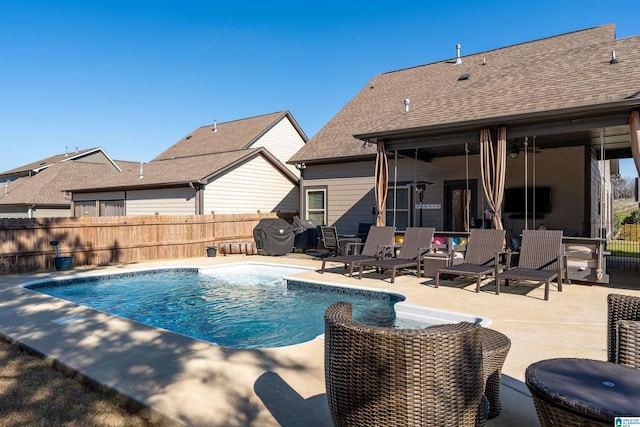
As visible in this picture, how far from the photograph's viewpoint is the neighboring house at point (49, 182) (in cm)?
2297

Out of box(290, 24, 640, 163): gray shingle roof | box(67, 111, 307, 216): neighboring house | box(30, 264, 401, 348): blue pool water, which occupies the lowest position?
box(30, 264, 401, 348): blue pool water

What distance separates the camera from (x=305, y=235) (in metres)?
14.1

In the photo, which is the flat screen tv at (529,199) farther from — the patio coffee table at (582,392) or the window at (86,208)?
the window at (86,208)

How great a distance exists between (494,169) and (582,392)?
7.50 metres

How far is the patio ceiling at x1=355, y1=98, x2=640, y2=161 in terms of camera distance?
735 cm

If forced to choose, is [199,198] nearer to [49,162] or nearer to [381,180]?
[381,180]

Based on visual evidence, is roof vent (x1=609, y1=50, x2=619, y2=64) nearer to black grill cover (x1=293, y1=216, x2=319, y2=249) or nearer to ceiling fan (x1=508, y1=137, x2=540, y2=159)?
ceiling fan (x1=508, y1=137, x2=540, y2=159)

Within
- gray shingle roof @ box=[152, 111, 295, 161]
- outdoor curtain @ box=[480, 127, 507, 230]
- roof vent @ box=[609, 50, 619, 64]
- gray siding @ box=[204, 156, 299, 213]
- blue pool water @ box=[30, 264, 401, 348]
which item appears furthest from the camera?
gray shingle roof @ box=[152, 111, 295, 161]

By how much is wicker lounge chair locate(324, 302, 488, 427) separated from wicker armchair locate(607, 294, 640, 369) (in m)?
0.96

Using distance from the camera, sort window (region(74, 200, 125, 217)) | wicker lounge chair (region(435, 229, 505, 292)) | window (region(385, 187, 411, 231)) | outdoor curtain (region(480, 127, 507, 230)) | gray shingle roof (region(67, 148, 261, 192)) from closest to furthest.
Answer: wicker lounge chair (region(435, 229, 505, 292)) → outdoor curtain (region(480, 127, 507, 230)) → window (region(385, 187, 411, 231)) → gray shingle roof (region(67, 148, 261, 192)) → window (region(74, 200, 125, 217))

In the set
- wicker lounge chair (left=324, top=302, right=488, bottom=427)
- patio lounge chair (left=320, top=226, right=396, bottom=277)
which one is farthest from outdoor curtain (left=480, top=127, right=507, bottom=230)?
wicker lounge chair (left=324, top=302, right=488, bottom=427)

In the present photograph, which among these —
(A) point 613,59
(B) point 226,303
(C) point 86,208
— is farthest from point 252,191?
(A) point 613,59

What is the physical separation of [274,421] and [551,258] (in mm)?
A: 6332

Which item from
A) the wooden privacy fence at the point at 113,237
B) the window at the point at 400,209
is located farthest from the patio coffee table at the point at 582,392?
the wooden privacy fence at the point at 113,237
